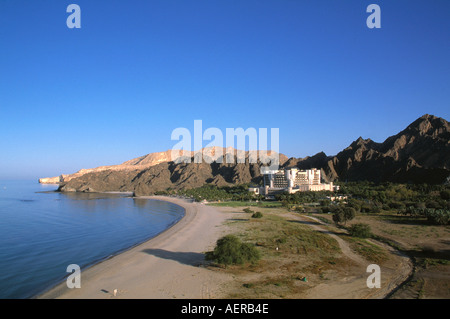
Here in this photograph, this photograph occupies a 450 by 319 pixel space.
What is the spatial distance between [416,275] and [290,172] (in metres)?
74.0

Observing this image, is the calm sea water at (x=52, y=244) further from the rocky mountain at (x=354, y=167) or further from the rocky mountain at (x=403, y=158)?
the rocky mountain at (x=403, y=158)

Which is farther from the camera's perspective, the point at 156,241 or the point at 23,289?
the point at 156,241

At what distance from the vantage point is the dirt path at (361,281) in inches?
550

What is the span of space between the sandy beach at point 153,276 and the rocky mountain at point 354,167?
8251cm

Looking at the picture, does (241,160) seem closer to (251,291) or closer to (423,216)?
(423,216)

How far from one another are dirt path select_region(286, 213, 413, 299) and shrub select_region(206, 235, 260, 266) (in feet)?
16.5

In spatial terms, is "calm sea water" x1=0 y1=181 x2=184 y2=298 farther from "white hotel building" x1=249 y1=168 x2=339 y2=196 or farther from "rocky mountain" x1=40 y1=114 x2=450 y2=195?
"rocky mountain" x1=40 y1=114 x2=450 y2=195

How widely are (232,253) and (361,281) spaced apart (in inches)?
295

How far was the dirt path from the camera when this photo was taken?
45.9 ft

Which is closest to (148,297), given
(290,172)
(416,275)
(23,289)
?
(23,289)

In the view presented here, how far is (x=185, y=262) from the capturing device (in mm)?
20719
